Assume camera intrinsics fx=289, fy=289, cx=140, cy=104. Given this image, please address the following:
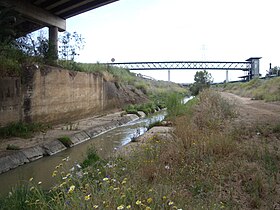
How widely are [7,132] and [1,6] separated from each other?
8598mm

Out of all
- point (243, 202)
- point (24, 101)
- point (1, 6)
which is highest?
point (1, 6)

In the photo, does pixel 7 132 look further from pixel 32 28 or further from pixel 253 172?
pixel 32 28

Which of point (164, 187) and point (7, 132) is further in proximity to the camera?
point (7, 132)

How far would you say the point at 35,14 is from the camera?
18719mm

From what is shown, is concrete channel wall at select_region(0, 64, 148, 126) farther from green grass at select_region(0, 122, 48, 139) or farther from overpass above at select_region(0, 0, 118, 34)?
overpass above at select_region(0, 0, 118, 34)

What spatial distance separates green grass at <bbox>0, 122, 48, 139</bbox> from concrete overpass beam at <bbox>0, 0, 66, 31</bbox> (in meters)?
7.76

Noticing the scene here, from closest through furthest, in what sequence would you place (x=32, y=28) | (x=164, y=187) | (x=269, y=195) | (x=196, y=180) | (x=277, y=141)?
1. (x=164, y=187)
2. (x=269, y=195)
3. (x=196, y=180)
4. (x=277, y=141)
5. (x=32, y=28)

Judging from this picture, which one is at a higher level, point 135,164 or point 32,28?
point 32,28

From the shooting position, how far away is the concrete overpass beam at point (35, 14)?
55.4 ft

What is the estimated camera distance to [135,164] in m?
5.41

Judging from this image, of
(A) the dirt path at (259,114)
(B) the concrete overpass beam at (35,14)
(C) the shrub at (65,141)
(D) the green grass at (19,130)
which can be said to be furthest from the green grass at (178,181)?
(B) the concrete overpass beam at (35,14)

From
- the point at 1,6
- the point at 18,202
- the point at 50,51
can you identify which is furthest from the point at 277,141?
the point at 1,6

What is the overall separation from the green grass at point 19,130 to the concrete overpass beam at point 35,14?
7.76 meters

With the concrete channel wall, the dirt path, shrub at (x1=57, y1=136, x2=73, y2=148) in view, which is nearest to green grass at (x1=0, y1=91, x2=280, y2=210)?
the dirt path
